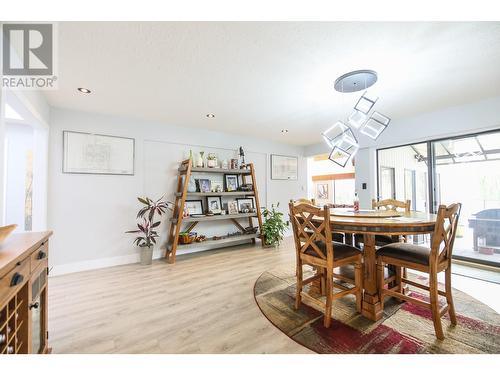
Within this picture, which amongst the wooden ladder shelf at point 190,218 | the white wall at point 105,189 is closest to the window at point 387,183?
the wooden ladder shelf at point 190,218

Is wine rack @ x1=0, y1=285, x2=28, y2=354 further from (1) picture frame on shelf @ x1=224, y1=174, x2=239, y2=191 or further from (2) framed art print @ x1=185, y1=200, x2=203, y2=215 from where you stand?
(1) picture frame on shelf @ x1=224, y1=174, x2=239, y2=191

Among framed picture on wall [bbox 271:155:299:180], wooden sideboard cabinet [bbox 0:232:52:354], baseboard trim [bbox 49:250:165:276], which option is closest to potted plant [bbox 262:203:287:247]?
framed picture on wall [bbox 271:155:299:180]

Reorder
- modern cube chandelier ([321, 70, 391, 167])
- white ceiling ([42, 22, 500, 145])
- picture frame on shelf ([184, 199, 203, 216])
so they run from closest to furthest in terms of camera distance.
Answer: white ceiling ([42, 22, 500, 145])
modern cube chandelier ([321, 70, 391, 167])
picture frame on shelf ([184, 199, 203, 216])

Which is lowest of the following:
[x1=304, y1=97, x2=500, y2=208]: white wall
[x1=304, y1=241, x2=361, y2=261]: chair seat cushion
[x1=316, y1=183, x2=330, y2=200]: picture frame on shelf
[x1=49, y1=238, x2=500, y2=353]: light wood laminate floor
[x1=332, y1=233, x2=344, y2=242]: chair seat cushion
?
[x1=49, y1=238, x2=500, y2=353]: light wood laminate floor

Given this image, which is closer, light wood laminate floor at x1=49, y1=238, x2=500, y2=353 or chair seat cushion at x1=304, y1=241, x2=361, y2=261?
light wood laminate floor at x1=49, y1=238, x2=500, y2=353

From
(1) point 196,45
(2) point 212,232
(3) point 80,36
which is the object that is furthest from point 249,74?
(2) point 212,232

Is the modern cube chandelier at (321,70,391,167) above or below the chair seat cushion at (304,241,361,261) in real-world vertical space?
above

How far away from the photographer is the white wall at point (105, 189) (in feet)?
9.67

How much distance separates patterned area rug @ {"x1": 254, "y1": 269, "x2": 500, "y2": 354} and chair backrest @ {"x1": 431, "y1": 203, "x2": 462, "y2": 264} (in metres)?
0.54

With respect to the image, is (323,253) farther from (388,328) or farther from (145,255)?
(145,255)

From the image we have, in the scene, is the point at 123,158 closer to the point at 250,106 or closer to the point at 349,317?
the point at 250,106

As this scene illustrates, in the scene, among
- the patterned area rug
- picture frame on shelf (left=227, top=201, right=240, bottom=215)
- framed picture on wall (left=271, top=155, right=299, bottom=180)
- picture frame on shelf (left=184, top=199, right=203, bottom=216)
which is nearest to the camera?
the patterned area rug

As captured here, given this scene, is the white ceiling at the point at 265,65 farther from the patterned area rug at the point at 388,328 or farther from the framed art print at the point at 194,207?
the patterned area rug at the point at 388,328

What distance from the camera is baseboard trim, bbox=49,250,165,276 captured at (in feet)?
9.51
